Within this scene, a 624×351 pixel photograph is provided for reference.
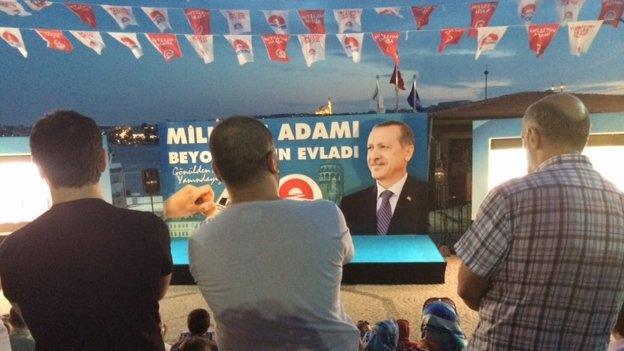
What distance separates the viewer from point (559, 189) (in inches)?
67.4

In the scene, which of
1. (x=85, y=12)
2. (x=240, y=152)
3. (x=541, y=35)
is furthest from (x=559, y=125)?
(x=85, y=12)

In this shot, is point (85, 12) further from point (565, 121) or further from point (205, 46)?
point (565, 121)

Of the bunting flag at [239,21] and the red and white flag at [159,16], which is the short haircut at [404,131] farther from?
the red and white flag at [159,16]

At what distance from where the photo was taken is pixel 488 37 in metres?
8.12

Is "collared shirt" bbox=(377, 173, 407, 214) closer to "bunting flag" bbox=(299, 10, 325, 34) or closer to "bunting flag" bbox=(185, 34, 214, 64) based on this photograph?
"bunting flag" bbox=(299, 10, 325, 34)

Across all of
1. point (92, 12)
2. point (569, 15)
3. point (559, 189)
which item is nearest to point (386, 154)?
point (569, 15)

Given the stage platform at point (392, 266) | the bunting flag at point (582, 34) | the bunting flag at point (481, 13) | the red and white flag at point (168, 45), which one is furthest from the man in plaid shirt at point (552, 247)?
the red and white flag at point (168, 45)

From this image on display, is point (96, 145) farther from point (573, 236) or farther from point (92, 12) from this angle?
point (92, 12)

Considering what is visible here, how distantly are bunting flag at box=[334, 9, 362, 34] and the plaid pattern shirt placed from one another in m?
7.31

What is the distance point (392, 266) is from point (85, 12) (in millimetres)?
6725

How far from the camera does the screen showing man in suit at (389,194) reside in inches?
251

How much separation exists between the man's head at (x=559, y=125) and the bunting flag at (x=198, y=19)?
7.53 metres

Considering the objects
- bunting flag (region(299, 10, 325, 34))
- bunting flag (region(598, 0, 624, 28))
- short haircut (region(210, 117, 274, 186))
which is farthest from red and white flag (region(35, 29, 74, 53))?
bunting flag (region(598, 0, 624, 28))

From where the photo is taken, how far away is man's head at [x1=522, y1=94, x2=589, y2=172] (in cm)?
181
